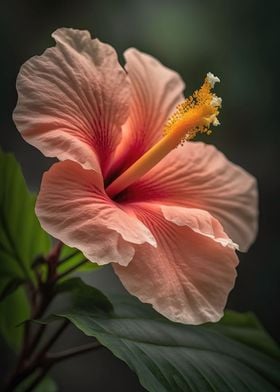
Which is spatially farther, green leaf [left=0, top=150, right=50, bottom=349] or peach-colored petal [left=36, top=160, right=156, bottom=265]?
green leaf [left=0, top=150, right=50, bottom=349]

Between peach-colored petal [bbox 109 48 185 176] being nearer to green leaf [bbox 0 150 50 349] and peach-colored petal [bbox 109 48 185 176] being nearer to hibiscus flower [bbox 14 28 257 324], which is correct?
hibiscus flower [bbox 14 28 257 324]

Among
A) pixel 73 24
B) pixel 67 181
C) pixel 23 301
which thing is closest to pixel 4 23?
pixel 73 24

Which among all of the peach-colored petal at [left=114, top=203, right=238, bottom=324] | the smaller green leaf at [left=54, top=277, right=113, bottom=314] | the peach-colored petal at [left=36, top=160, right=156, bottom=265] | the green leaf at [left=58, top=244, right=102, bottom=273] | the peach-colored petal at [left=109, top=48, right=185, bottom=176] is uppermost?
the peach-colored petal at [left=109, top=48, right=185, bottom=176]

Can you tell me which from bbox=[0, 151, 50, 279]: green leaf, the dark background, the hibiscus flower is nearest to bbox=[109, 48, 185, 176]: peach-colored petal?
the hibiscus flower

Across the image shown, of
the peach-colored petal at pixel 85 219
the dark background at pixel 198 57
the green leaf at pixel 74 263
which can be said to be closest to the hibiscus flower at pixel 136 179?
the peach-colored petal at pixel 85 219

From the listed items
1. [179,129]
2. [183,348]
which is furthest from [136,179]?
[183,348]

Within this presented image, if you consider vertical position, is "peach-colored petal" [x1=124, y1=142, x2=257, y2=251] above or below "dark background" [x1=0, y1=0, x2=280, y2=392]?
above

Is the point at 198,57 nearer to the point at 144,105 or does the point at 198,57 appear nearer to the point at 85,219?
the point at 144,105
